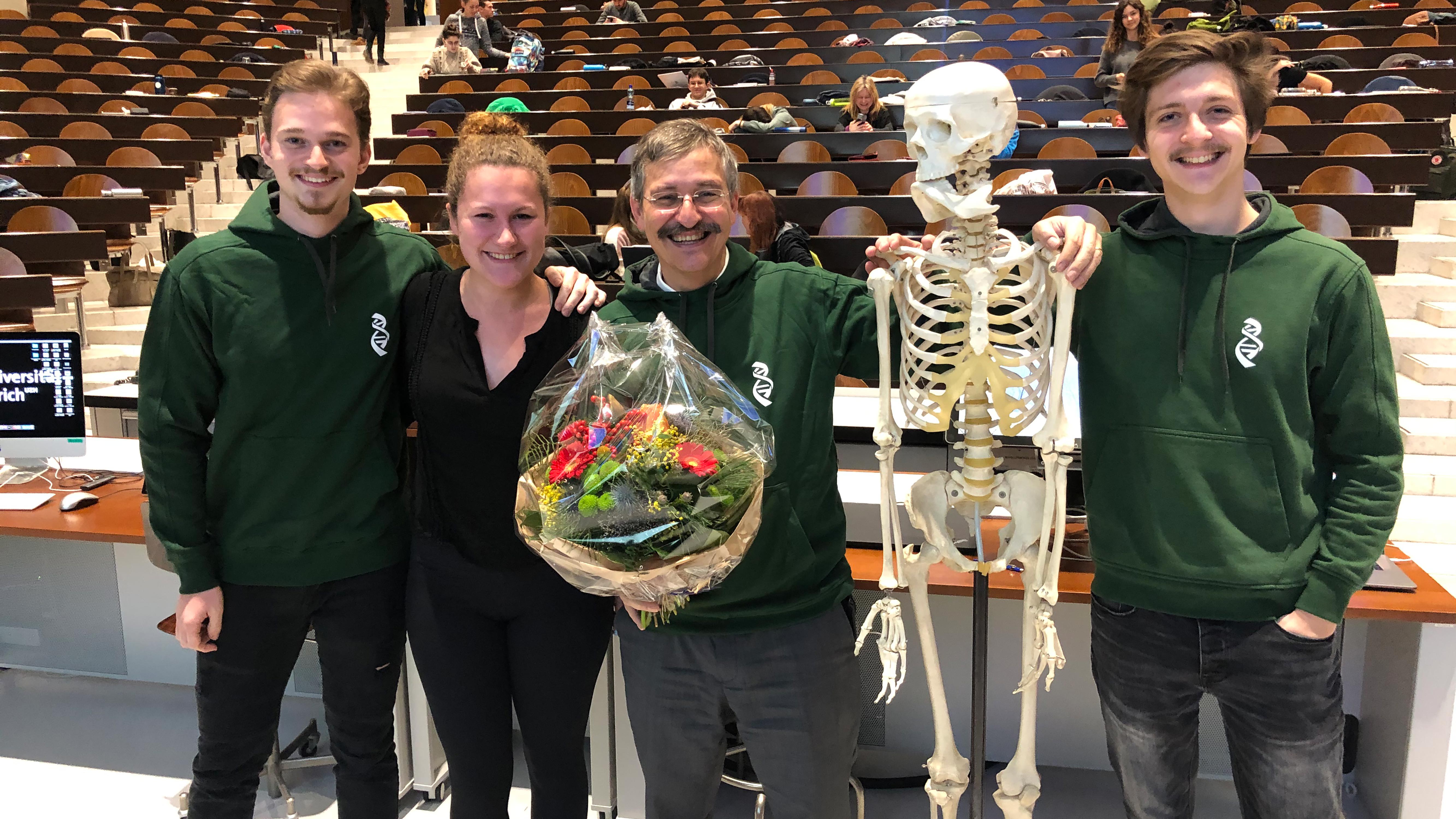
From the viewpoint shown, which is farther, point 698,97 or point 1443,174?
point 698,97

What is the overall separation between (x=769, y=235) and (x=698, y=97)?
4085 mm

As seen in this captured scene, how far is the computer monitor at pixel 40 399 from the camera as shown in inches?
109

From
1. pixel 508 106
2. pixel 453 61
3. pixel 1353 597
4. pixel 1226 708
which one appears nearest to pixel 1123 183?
pixel 1353 597

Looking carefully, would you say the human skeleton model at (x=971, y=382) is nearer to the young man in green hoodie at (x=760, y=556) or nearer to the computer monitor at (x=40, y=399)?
the young man in green hoodie at (x=760, y=556)

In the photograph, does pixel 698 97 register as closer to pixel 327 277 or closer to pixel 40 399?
pixel 40 399

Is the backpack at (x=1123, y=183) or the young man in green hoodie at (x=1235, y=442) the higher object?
the backpack at (x=1123, y=183)

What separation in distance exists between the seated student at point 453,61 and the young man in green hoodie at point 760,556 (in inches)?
324

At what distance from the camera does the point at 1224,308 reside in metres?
1.42

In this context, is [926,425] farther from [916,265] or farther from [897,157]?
[897,157]

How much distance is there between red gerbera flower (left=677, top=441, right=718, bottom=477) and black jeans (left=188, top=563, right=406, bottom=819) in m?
0.81

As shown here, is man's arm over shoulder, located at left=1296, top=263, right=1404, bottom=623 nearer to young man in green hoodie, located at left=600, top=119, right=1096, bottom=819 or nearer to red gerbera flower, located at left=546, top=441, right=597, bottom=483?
young man in green hoodie, located at left=600, top=119, right=1096, bottom=819

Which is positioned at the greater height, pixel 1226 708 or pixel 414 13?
pixel 414 13

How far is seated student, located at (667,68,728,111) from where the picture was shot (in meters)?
7.29

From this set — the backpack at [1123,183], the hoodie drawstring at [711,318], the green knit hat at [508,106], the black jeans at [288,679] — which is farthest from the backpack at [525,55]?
the hoodie drawstring at [711,318]
